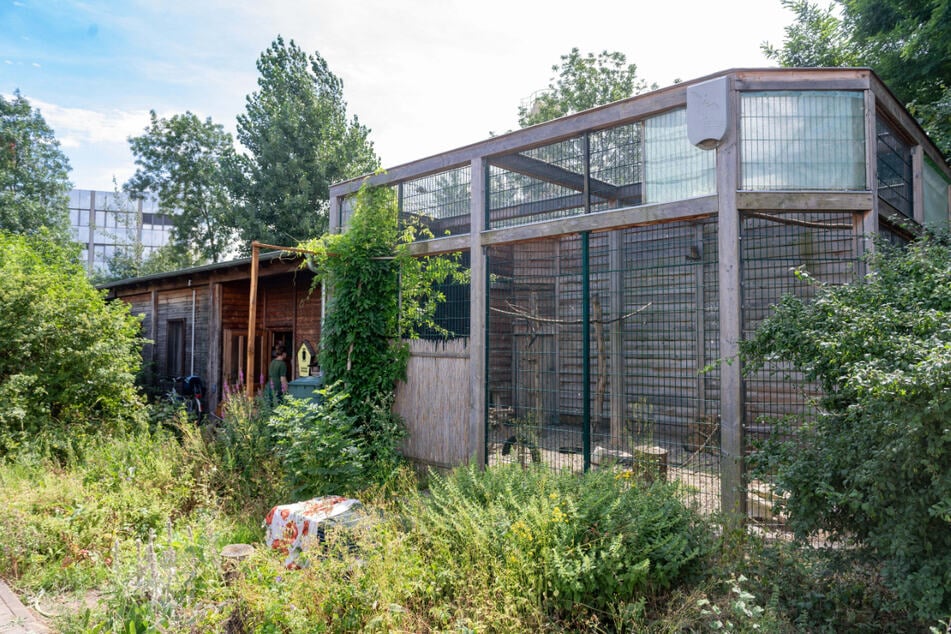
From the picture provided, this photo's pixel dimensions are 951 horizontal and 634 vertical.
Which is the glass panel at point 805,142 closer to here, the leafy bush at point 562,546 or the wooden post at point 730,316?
the wooden post at point 730,316

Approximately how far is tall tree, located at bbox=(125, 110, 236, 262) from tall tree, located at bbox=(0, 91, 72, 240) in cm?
349

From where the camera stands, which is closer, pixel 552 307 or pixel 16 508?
pixel 16 508

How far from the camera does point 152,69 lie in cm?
891

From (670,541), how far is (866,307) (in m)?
Result: 1.96

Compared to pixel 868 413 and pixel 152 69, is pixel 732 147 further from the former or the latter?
pixel 152 69

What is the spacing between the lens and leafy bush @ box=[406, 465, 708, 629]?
3.62 m

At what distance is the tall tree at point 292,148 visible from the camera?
23.0 meters

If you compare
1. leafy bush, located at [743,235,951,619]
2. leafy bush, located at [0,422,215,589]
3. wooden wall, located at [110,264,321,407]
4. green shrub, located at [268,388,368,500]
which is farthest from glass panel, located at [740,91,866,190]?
wooden wall, located at [110,264,321,407]

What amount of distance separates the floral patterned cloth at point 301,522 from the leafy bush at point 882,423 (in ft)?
10.8

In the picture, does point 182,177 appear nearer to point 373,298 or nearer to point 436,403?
point 373,298

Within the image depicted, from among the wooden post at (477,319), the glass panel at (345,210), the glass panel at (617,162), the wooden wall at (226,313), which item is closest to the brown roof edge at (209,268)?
the wooden wall at (226,313)

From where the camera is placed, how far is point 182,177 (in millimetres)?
29891

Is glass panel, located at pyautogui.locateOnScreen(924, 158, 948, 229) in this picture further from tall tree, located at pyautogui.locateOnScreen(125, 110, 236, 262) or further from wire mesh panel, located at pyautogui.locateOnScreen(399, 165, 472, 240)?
tall tree, located at pyautogui.locateOnScreen(125, 110, 236, 262)

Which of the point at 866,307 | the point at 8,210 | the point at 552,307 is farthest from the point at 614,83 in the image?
the point at 8,210
